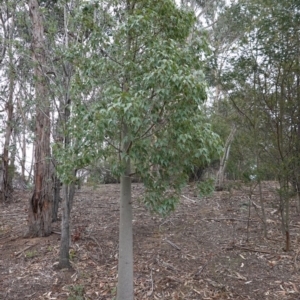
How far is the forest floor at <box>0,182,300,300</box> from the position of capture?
15.3 feet

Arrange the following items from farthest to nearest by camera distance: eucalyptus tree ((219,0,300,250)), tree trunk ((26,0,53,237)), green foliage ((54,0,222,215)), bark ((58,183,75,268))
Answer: tree trunk ((26,0,53,237))
eucalyptus tree ((219,0,300,250))
bark ((58,183,75,268))
green foliage ((54,0,222,215))

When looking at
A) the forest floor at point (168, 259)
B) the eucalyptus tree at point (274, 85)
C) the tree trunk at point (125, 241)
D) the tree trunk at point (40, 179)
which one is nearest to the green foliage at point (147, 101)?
the tree trunk at point (125, 241)

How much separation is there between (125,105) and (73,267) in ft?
10.7

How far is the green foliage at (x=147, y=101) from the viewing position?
3102 millimetres

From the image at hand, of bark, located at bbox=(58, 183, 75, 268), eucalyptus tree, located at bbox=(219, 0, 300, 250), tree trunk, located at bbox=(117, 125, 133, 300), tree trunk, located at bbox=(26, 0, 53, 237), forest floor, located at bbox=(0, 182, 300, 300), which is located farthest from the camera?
tree trunk, located at bbox=(26, 0, 53, 237)

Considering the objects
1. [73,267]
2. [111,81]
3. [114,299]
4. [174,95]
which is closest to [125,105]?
[174,95]

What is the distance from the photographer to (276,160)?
5.43 m

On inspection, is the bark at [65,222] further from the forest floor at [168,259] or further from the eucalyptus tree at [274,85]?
the eucalyptus tree at [274,85]

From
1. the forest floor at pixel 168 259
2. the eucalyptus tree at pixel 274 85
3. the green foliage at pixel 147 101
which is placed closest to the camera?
the green foliage at pixel 147 101

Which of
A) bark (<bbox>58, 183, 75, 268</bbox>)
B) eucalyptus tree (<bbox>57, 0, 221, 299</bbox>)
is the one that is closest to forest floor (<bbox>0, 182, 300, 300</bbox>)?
bark (<bbox>58, 183, 75, 268</bbox>)

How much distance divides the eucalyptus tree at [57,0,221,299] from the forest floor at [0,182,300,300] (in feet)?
3.37

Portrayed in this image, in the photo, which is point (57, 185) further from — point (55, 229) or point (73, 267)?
point (73, 267)

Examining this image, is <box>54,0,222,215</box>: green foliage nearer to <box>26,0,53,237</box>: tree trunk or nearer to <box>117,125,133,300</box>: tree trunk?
<box>117,125,133,300</box>: tree trunk

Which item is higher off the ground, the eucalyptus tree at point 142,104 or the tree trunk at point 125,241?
the eucalyptus tree at point 142,104
